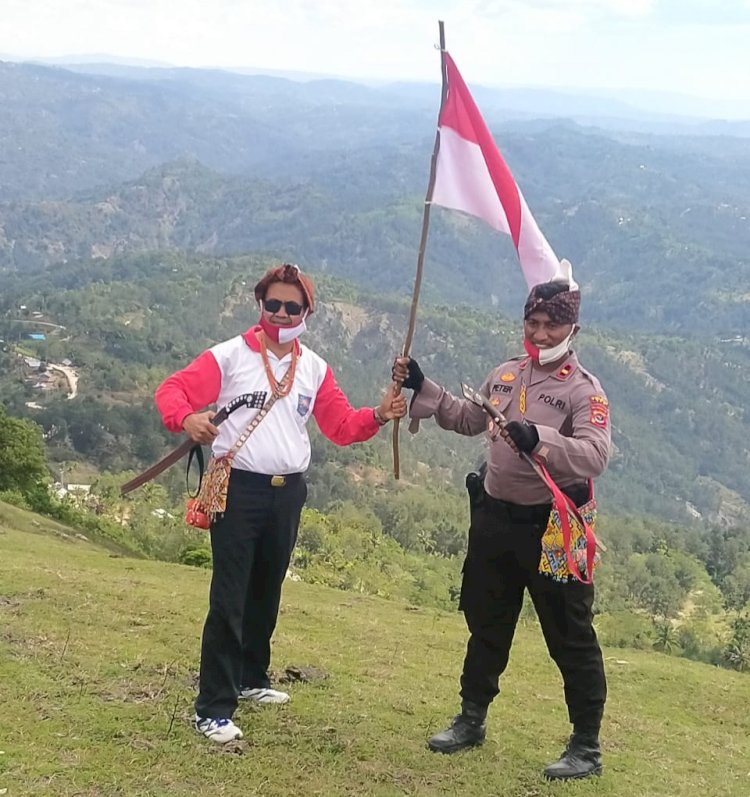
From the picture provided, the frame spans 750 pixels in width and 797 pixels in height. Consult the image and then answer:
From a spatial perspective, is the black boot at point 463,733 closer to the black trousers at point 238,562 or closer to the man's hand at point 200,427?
the black trousers at point 238,562

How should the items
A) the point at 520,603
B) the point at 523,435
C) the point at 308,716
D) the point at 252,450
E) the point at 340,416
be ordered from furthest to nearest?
the point at 308,716
the point at 340,416
the point at 520,603
the point at 252,450
the point at 523,435

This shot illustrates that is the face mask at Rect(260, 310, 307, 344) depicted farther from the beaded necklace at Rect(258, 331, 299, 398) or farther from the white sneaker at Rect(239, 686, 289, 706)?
the white sneaker at Rect(239, 686, 289, 706)

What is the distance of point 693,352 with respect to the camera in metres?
165

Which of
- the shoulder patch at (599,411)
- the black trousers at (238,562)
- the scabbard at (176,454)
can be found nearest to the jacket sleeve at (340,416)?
the black trousers at (238,562)

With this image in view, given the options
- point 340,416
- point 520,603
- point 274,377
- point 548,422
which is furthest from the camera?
point 340,416

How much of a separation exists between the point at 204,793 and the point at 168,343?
113400 millimetres

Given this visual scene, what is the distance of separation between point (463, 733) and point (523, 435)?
2070 mm

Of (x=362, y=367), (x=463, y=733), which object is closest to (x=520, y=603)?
(x=463, y=733)

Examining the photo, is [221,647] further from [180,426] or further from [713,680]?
[713,680]

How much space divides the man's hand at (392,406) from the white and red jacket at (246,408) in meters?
0.18

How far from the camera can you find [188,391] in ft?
16.7

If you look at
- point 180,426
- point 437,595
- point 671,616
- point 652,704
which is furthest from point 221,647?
point 671,616

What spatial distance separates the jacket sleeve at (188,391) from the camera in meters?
4.96

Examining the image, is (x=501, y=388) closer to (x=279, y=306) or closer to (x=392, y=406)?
(x=392, y=406)
